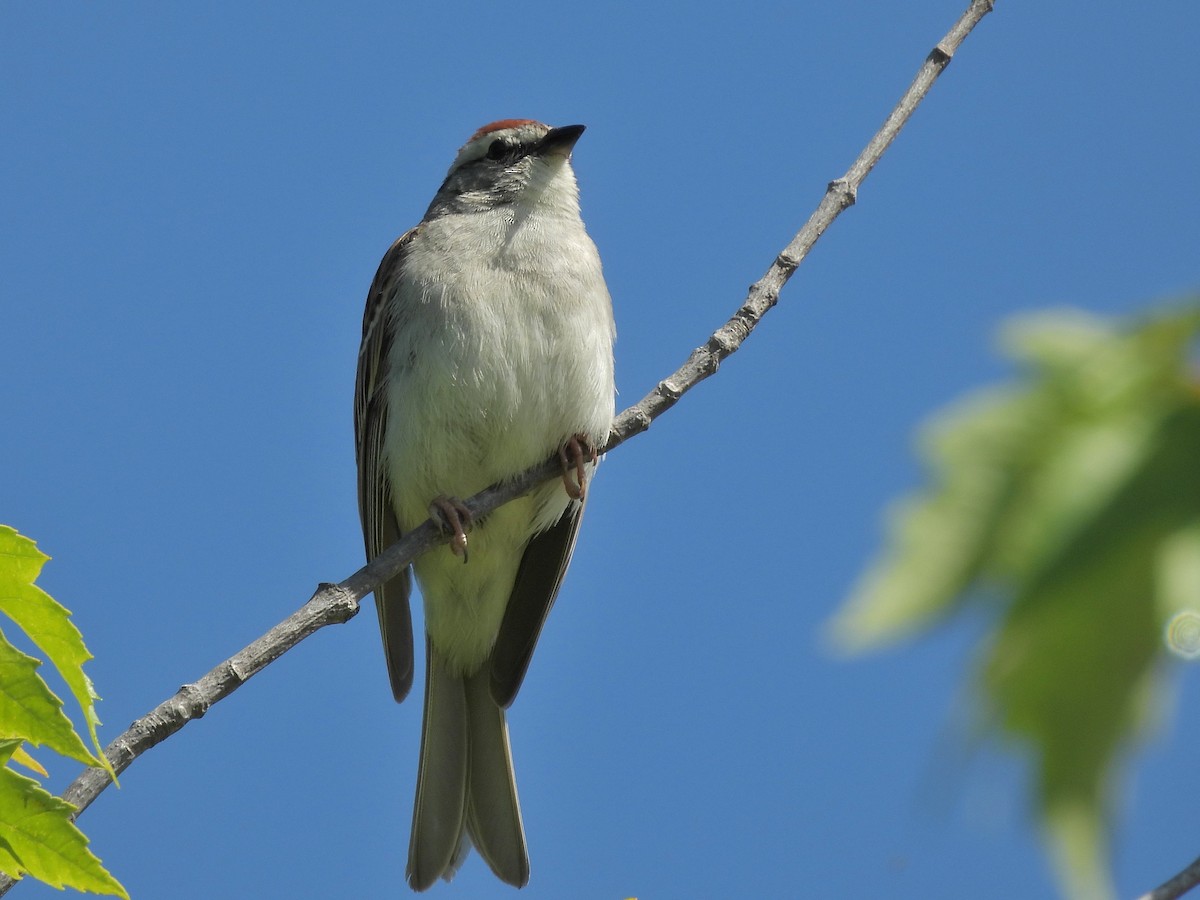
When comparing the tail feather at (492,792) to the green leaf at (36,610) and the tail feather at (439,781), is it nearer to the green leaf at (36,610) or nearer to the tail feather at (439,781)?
the tail feather at (439,781)

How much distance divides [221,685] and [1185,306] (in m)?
2.88

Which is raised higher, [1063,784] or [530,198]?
[530,198]

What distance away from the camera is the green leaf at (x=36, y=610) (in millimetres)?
2535

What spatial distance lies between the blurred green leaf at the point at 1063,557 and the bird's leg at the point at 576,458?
4671mm

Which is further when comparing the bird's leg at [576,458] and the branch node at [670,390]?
the bird's leg at [576,458]

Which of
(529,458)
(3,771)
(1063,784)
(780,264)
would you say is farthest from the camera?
(529,458)

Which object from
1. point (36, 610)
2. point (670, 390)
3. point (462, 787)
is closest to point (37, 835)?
point (36, 610)

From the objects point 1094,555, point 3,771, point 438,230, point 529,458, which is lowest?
point 1094,555

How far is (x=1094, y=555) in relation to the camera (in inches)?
39.7

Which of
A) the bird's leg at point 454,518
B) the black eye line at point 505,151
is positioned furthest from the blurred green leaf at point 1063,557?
the black eye line at point 505,151

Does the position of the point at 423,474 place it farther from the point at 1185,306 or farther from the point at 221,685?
the point at 1185,306

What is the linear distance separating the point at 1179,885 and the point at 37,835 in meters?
2.05

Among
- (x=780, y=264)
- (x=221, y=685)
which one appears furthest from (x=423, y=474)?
(x=221, y=685)

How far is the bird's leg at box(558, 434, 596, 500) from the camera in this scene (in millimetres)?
5742
